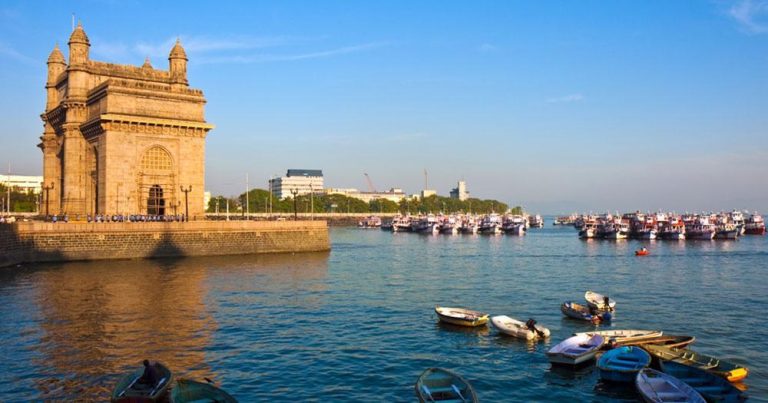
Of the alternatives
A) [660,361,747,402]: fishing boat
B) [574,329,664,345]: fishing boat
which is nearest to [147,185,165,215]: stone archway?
[574,329,664,345]: fishing boat

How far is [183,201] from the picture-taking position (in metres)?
76.4

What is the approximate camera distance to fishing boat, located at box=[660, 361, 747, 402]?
21.5m

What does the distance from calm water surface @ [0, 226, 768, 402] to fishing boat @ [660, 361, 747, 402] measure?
1405 mm

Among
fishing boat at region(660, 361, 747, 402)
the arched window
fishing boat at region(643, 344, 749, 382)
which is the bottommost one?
fishing boat at region(660, 361, 747, 402)

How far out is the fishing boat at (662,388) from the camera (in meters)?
20.2

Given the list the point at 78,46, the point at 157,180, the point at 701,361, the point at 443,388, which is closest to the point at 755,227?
the point at 157,180

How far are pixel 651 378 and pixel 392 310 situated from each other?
19.1 meters

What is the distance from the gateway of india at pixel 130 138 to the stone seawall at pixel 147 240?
253 inches

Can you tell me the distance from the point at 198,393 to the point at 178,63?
68.3 m

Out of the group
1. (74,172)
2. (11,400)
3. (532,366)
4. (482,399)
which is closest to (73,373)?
(11,400)

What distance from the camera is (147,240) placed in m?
64.6

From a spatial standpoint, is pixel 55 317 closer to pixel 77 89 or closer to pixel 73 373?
pixel 73 373

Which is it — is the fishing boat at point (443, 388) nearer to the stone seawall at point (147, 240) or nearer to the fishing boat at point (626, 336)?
the fishing boat at point (626, 336)

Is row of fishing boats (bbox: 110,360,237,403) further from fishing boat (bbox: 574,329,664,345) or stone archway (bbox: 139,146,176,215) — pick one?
stone archway (bbox: 139,146,176,215)
